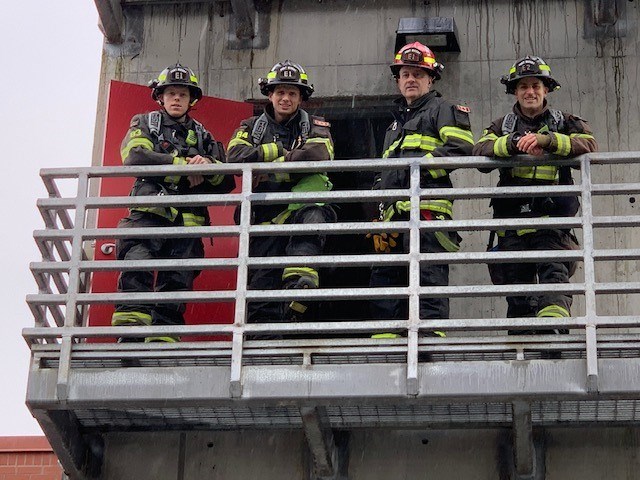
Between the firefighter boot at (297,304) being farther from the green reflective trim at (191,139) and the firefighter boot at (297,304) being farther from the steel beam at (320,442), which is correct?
the green reflective trim at (191,139)

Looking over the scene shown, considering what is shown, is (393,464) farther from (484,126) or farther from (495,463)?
(484,126)

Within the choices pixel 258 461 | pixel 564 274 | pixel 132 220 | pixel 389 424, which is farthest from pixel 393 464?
pixel 132 220

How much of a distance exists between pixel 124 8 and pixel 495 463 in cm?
580

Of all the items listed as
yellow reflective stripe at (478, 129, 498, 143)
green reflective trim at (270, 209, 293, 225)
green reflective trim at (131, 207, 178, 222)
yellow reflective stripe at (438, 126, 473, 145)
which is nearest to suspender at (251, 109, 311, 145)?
green reflective trim at (270, 209, 293, 225)

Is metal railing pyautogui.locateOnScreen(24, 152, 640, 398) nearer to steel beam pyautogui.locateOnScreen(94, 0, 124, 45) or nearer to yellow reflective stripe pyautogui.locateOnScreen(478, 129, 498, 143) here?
yellow reflective stripe pyautogui.locateOnScreen(478, 129, 498, 143)

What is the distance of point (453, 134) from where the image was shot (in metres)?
10.7

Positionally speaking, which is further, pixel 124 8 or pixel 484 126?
pixel 124 8

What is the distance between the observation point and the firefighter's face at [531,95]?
10773 mm

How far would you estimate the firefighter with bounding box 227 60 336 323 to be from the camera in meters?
10.7

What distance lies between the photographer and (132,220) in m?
11.0

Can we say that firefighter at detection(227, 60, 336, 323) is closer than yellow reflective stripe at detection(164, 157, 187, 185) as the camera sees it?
Yes

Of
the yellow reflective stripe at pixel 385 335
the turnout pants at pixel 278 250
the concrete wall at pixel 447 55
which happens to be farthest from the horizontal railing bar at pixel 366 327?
the concrete wall at pixel 447 55

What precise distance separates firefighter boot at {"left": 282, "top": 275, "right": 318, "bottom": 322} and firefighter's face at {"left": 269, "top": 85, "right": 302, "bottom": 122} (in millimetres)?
1486

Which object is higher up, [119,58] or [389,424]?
[119,58]
